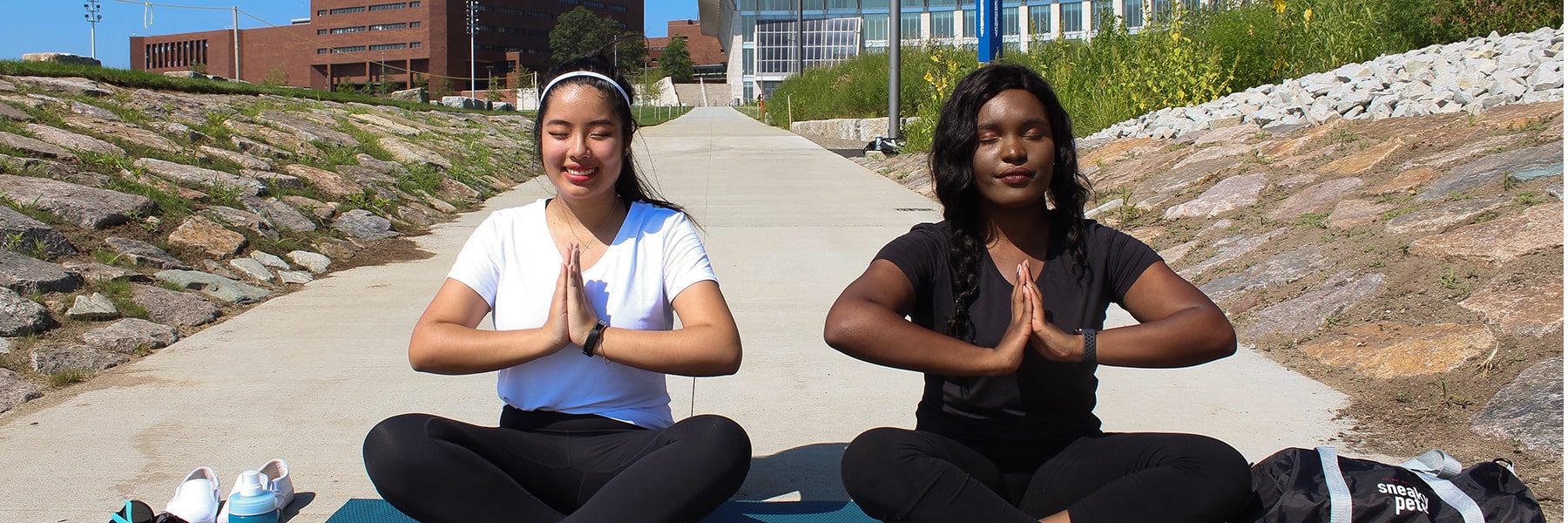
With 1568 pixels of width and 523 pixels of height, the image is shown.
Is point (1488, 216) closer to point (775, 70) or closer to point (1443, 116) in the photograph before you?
point (1443, 116)

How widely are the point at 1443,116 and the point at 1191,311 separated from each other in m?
5.95

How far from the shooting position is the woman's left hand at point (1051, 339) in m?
2.30

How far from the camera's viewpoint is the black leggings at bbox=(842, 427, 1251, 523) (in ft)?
7.50

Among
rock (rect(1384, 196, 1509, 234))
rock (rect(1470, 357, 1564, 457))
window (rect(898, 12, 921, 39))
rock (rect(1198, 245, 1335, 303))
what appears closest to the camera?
rock (rect(1470, 357, 1564, 457))

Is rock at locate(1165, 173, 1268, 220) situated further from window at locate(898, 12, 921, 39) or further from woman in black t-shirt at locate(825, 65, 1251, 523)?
window at locate(898, 12, 921, 39)

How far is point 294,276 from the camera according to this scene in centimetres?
637

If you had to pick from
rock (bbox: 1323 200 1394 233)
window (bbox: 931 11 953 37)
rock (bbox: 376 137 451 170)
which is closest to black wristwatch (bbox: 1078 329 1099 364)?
rock (bbox: 1323 200 1394 233)

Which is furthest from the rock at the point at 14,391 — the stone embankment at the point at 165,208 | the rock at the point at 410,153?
the rock at the point at 410,153

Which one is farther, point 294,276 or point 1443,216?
point 294,276

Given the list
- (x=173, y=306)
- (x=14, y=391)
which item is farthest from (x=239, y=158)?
(x=14, y=391)

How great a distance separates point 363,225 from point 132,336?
10.5ft

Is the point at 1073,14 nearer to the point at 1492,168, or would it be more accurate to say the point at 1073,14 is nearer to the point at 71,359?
the point at 1492,168

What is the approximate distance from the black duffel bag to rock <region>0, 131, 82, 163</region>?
721cm

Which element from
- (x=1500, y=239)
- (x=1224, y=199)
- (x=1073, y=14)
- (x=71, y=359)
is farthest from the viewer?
(x=1073, y=14)
